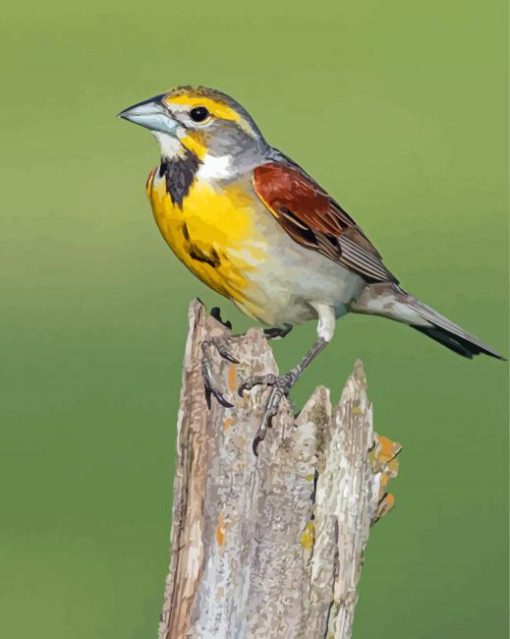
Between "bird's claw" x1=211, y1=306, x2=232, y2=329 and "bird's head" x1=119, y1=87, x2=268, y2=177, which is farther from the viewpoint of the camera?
"bird's head" x1=119, y1=87, x2=268, y2=177

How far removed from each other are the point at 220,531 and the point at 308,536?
0.24m

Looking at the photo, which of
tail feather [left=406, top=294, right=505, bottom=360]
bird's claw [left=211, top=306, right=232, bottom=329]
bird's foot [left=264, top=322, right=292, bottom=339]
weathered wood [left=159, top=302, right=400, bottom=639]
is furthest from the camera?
tail feather [left=406, top=294, right=505, bottom=360]

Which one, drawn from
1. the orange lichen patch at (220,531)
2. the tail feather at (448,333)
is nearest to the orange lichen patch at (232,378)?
the orange lichen patch at (220,531)

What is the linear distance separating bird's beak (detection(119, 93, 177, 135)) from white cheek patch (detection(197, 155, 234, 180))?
0.48ft

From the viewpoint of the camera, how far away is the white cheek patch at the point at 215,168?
5992mm

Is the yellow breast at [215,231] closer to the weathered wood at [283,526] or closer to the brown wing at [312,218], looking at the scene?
the brown wing at [312,218]

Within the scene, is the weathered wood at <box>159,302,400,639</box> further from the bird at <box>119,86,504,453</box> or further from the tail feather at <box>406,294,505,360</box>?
the tail feather at <box>406,294,505,360</box>

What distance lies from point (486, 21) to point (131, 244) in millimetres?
5134

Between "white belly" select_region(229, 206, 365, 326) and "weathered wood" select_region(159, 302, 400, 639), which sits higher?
"white belly" select_region(229, 206, 365, 326)

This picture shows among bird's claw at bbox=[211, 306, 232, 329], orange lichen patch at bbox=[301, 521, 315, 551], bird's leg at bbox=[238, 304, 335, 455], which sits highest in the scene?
bird's claw at bbox=[211, 306, 232, 329]

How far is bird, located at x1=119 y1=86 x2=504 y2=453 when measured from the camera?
19.4 ft

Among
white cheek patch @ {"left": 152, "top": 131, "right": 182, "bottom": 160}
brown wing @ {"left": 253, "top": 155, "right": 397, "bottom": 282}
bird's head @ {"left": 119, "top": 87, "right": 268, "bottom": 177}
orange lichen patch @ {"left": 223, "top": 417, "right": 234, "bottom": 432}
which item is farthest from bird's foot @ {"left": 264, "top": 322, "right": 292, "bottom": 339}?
orange lichen patch @ {"left": 223, "top": 417, "right": 234, "bottom": 432}

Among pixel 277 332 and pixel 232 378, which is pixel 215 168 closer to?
pixel 277 332

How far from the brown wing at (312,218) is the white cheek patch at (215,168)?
0.09 meters
